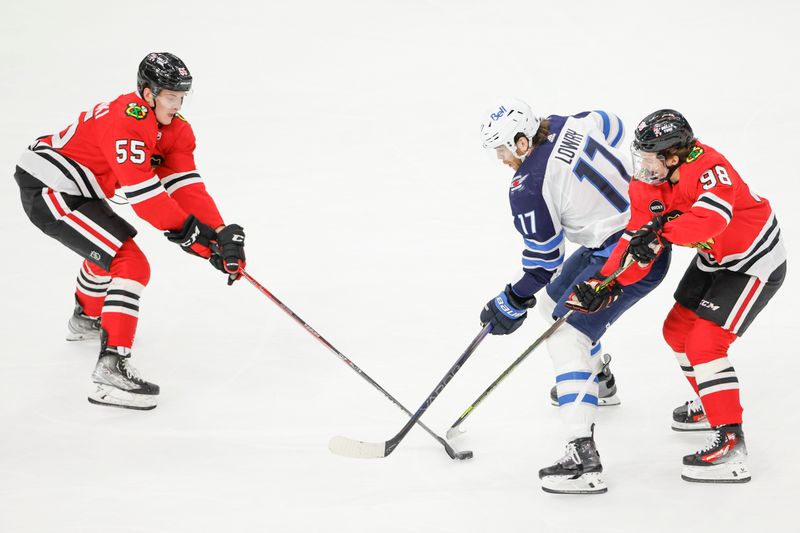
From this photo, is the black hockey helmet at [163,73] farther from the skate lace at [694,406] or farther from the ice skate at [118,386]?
the skate lace at [694,406]

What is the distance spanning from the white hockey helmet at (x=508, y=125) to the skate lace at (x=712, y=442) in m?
1.17

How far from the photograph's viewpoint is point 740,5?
25.3ft

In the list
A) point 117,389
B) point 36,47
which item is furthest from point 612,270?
point 36,47

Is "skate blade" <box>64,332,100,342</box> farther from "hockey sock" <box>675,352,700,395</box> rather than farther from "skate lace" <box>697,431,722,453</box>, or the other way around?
"skate lace" <box>697,431,722,453</box>

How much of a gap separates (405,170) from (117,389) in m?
2.91

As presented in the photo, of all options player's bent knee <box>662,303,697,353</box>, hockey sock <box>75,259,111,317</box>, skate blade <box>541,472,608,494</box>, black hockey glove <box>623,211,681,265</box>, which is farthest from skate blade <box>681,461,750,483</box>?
hockey sock <box>75,259,111,317</box>

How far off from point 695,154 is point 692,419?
1.04 m

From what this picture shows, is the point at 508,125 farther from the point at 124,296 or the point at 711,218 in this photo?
the point at 124,296

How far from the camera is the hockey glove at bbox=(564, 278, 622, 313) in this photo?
283 centimetres

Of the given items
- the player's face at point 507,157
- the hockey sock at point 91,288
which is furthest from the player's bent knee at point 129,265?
the player's face at point 507,157

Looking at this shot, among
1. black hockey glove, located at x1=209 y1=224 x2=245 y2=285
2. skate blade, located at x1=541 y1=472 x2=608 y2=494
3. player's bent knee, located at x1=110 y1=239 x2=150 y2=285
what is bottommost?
skate blade, located at x1=541 y1=472 x2=608 y2=494

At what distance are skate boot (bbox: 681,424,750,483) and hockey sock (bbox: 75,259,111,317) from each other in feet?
8.94

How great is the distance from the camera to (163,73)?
11.1ft

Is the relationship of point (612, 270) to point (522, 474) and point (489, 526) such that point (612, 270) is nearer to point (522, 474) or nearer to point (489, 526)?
point (522, 474)
